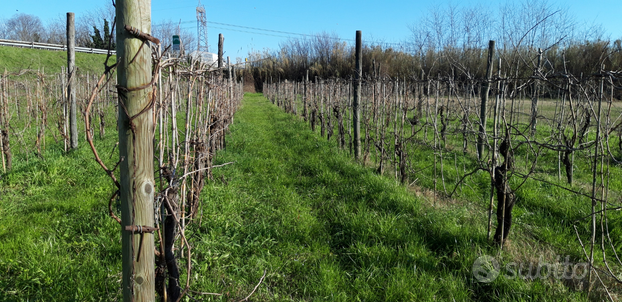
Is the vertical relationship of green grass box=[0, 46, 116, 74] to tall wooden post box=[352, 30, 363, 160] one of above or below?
above

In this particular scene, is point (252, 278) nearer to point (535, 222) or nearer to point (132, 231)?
point (132, 231)

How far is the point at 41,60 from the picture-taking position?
24.4 m

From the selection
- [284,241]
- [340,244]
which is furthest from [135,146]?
[340,244]

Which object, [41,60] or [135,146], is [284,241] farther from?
[41,60]

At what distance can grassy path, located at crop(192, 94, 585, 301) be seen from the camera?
2.52 m

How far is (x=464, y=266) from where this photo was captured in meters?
2.77

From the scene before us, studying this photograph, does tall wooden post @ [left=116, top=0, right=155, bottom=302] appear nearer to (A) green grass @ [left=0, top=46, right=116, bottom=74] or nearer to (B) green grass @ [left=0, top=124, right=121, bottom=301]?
(B) green grass @ [left=0, top=124, right=121, bottom=301]

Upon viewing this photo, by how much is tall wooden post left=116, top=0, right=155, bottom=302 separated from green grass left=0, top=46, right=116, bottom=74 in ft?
79.7

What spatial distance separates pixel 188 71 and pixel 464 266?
2490 mm

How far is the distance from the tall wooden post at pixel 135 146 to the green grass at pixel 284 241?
3.39 feet

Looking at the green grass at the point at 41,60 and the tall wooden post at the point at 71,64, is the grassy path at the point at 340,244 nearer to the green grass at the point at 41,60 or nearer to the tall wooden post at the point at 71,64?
the tall wooden post at the point at 71,64

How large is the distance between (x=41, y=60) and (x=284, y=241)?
95.0 feet

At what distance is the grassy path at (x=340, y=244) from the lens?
2.52 metres

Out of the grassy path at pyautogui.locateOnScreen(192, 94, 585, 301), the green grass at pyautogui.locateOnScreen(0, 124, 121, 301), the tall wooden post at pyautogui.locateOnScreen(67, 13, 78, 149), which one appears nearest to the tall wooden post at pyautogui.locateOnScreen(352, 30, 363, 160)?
the grassy path at pyautogui.locateOnScreen(192, 94, 585, 301)
